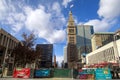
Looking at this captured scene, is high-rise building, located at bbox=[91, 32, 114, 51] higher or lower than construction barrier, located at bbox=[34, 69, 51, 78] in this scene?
higher

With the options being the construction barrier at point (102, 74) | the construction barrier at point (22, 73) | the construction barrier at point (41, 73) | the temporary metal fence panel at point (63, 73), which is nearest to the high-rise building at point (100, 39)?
the temporary metal fence panel at point (63, 73)

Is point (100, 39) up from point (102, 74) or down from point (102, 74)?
up

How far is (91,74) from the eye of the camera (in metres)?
30.9

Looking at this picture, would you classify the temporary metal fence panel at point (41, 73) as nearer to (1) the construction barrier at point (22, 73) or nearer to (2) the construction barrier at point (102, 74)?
(1) the construction barrier at point (22, 73)

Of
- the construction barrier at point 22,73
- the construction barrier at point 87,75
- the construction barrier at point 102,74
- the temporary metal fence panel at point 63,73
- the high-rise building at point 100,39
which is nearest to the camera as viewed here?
the construction barrier at point 102,74

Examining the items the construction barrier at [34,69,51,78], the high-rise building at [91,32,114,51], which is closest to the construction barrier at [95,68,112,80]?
the construction barrier at [34,69,51,78]

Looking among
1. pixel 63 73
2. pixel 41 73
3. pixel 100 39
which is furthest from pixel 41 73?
pixel 100 39

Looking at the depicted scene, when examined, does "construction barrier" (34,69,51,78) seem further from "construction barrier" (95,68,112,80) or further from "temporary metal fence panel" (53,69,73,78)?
"construction barrier" (95,68,112,80)

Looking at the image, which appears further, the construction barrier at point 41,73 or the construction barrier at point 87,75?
the construction barrier at point 41,73

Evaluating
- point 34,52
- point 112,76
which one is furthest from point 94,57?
point 112,76

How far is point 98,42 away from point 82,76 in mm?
154655

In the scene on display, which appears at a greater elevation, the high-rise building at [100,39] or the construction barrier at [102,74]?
the high-rise building at [100,39]

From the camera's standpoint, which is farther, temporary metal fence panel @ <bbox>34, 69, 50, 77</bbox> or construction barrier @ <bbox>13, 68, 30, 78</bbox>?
temporary metal fence panel @ <bbox>34, 69, 50, 77</bbox>

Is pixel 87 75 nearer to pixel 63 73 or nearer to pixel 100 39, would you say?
pixel 63 73
